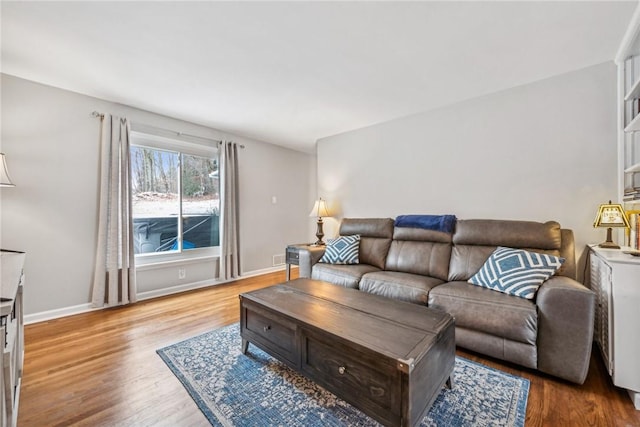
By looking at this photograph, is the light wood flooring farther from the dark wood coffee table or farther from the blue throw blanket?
the blue throw blanket

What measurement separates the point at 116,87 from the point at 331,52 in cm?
220

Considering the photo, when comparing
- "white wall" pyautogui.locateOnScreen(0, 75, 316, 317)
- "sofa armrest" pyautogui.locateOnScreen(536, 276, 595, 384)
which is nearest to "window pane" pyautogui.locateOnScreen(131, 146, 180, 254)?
"white wall" pyautogui.locateOnScreen(0, 75, 316, 317)

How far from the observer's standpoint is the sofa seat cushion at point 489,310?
172cm

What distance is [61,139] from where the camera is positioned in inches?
107

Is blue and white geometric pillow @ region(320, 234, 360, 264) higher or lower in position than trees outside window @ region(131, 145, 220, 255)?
lower

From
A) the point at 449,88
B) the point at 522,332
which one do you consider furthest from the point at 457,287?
the point at 449,88

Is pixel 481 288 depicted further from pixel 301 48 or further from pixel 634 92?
pixel 301 48

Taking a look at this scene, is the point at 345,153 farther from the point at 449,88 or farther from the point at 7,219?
the point at 7,219

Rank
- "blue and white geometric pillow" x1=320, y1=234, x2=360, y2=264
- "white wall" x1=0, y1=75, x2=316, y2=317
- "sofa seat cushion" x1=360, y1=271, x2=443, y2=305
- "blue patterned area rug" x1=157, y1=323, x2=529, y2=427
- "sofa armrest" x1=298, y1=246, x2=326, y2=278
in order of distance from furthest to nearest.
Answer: "sofa armrest" x1=298, y1=246, x2=326, y2=278
"blue and white geometric pillow" x1=320, y1=234, x2=360, y2=264
"white wall" x1=0, y1=75, x2=316, y2=317
"sofa seat cushion" x1=360, y1=271, x2=443, y2=305
"blue patterned area rug" x1=157, y1=323, x2=529, y2=427

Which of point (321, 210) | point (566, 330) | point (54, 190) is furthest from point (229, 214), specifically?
point (566, 330)

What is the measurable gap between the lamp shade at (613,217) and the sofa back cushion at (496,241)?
314 mm

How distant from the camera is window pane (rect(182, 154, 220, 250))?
3.80 metres

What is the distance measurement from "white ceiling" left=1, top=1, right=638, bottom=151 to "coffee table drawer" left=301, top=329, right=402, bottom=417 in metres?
1.99

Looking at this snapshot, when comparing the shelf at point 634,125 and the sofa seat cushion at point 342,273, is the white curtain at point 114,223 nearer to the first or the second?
the sofa seat cushion at point 342,273
